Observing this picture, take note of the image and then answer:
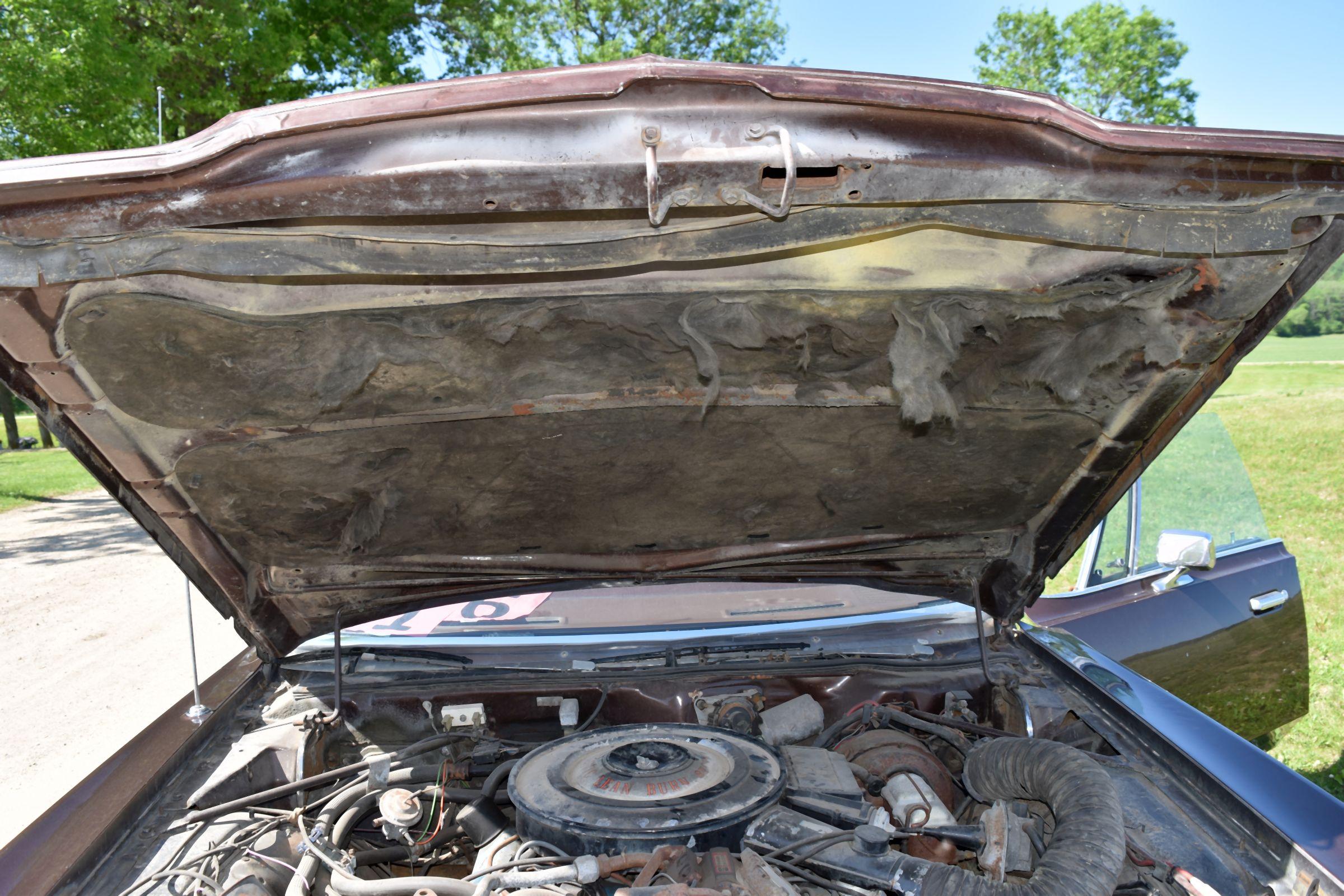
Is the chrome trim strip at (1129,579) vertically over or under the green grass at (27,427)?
over

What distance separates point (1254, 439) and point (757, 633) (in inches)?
538

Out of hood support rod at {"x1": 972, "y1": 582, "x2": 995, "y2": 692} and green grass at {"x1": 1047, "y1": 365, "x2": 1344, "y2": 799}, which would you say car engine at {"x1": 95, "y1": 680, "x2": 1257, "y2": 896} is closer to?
hood support rod at {"x1": 972, "y1": 582, "x2": 995, "y2": 692}

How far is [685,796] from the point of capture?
1782mm

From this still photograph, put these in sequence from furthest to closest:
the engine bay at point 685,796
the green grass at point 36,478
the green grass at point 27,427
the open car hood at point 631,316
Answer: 1. the green grass at point 27,427
2. the green grass at point 36,478
3. the engine bay at point 685,796
4. the open car hood at point 631,316

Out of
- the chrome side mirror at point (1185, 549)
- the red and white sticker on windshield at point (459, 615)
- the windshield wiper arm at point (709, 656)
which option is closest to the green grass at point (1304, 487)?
the chrome side mirror at point (1185, 549)

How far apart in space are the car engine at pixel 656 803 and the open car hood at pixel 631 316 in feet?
1.36

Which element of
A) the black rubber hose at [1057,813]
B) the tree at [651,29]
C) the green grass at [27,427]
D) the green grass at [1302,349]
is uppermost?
the tree at [651,29]

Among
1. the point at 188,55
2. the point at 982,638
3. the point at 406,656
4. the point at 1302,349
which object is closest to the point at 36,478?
the point at 188,55

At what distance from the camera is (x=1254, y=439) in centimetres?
1304

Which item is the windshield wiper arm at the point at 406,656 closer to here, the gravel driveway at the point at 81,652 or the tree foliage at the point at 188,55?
the gravel driveway at the point at 81,652

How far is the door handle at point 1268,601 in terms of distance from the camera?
3.79m

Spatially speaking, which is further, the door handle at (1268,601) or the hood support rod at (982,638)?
the door handle at (1268,601)

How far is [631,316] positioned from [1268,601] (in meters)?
3.76

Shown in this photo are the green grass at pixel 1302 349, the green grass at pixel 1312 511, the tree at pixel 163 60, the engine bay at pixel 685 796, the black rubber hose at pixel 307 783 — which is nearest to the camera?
the engine bay at pixel 685 796
